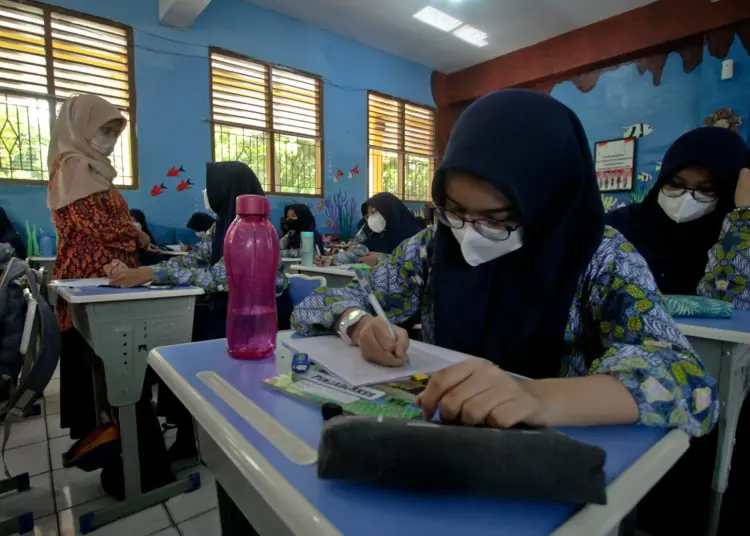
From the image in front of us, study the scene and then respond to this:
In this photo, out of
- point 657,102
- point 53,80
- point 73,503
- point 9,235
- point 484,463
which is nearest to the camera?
point 484,463

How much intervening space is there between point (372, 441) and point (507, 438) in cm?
11

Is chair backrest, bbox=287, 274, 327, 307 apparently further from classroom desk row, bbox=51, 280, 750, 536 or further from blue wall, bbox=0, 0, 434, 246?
blue wall, bbox=0, 0, 434, 246

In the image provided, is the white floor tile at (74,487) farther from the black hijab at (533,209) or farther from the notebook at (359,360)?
the black hijab at (533,209)

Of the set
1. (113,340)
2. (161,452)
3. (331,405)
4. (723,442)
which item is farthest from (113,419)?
(723,442)

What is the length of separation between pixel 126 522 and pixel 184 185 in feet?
11.3

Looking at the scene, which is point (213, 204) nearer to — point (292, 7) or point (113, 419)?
point (113, 419)

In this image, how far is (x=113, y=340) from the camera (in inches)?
58.2

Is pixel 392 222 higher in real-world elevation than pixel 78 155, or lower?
lower

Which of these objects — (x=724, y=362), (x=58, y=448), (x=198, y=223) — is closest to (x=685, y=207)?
(x=724, y=362)

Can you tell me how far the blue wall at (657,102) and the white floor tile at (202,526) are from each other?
4.71 m

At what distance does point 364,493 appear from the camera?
39cm

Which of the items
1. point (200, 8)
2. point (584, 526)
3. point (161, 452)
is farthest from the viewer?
point (200, 8)

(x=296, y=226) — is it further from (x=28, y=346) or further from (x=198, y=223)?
(x=28, y=346)

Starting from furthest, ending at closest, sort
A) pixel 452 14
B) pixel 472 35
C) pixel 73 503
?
1. pixel 472 35
2. pixel 452 14
3. pixel 73 503
